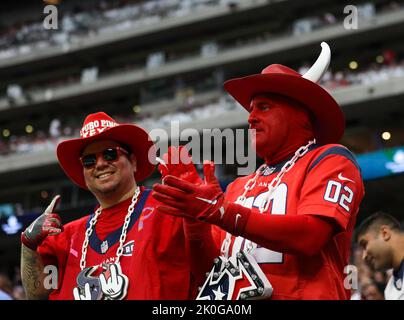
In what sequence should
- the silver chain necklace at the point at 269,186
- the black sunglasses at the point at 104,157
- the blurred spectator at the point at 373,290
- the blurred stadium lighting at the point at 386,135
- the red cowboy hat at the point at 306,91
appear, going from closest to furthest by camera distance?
the silver chain necklace at the point at 269,186
the red cowboy hat at the point at 306,91
the black sunglasses at the point at 104,157
the blurred spectator at the point at 373,290
the blurred stadium lighting at the point at 386,135

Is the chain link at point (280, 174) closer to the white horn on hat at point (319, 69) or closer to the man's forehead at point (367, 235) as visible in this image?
the white horn on hat at point (319, 69)

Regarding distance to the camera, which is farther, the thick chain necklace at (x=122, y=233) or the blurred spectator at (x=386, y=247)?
the blurred spectator at (x=386, y=247)

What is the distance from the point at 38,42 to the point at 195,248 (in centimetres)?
3100

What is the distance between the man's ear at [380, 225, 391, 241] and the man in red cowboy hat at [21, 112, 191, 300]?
84.7 inches

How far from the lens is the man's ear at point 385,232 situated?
554cm

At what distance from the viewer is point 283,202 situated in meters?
3.17

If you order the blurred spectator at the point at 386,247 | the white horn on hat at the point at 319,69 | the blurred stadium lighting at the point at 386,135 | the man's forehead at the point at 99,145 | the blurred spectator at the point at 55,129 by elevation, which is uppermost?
the blurred spectator at the point at 55,129

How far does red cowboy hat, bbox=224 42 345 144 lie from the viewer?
337 centimetres

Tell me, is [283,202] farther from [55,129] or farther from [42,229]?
[55,129]

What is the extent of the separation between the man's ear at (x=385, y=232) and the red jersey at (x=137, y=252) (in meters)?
2.31

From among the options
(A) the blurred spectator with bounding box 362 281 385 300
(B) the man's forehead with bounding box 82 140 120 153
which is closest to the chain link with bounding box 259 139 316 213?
(B) the man's forehead with bounding box 82 140 120 153

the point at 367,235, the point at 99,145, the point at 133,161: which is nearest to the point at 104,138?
the point at 99,145

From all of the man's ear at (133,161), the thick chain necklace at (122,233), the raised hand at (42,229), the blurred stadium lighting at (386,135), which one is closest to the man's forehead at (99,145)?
the man's ear at (133,161)

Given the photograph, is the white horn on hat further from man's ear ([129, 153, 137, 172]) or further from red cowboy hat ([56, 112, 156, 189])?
man's ear ([129, 153, 137, 172])
